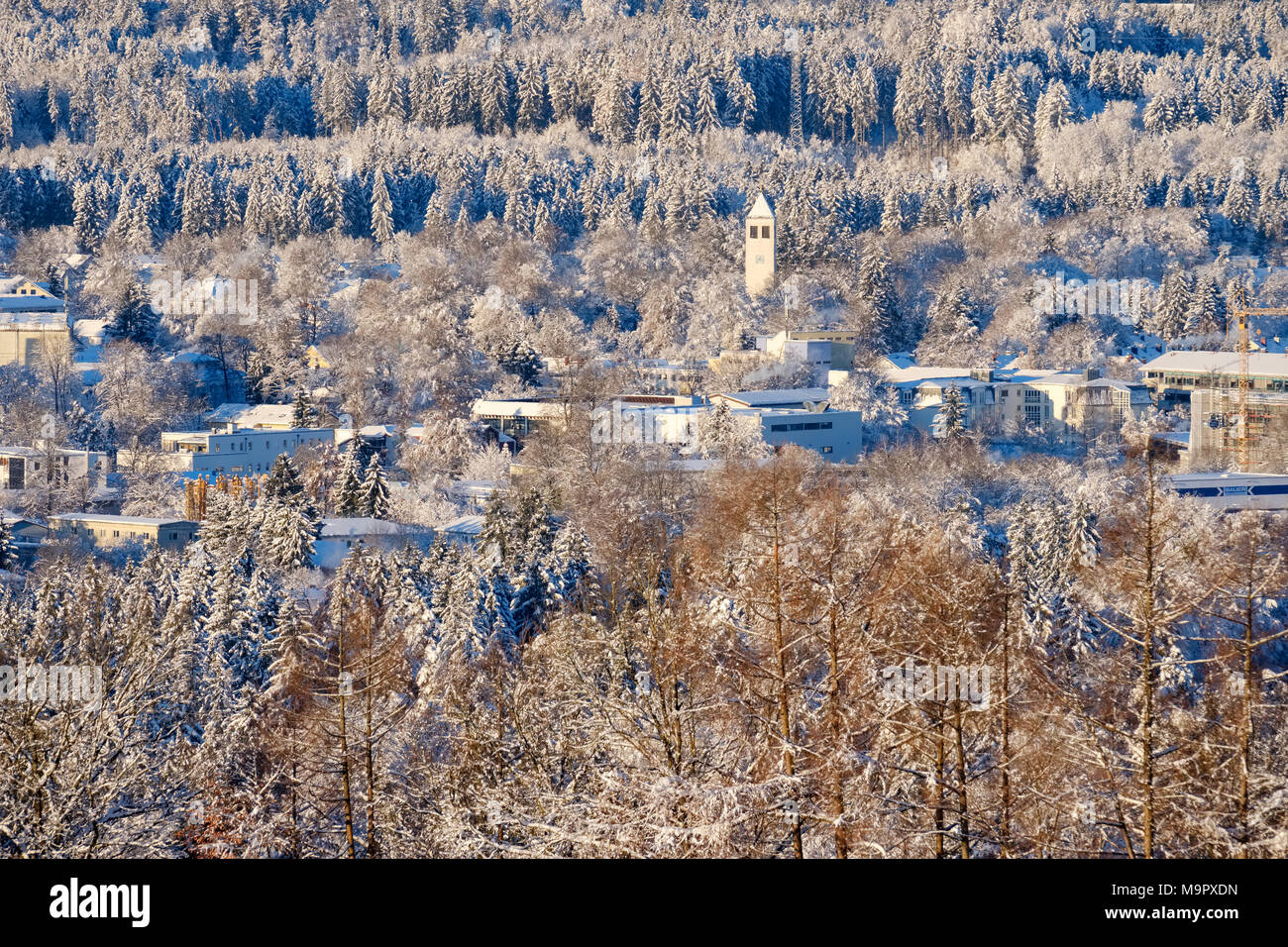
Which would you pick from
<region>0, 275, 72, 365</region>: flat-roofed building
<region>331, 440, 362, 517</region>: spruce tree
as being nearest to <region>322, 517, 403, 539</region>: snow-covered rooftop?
<region>331, 440, 362, 517</region>: spruce tree

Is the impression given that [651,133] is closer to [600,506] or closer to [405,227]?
[405,227]

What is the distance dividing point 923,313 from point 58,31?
53697 millimetres

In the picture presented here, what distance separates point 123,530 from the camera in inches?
1318

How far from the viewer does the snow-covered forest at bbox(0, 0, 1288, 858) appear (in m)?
9.16

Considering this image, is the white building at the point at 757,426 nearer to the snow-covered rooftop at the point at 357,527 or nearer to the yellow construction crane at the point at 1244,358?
the snow-covered rooftop at the point at 357,527

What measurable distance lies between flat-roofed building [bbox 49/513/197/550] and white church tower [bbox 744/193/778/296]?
2557 cm

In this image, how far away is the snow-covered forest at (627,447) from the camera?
9164mm

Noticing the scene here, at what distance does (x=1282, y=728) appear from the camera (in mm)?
12273

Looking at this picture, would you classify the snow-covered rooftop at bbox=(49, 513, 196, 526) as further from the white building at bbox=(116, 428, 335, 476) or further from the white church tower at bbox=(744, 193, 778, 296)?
the white church tower at bbox=(744, 193, 778, 296)

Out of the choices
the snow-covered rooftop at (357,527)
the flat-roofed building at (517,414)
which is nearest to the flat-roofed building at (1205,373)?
the flat-roofed building at (517,414)

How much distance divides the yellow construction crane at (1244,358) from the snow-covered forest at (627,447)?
0.66 metres

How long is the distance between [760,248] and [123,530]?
92.2 ft

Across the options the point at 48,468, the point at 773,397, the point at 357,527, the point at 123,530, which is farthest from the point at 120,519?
the point at 773,397

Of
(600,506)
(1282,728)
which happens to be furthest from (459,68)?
(1282,728)
